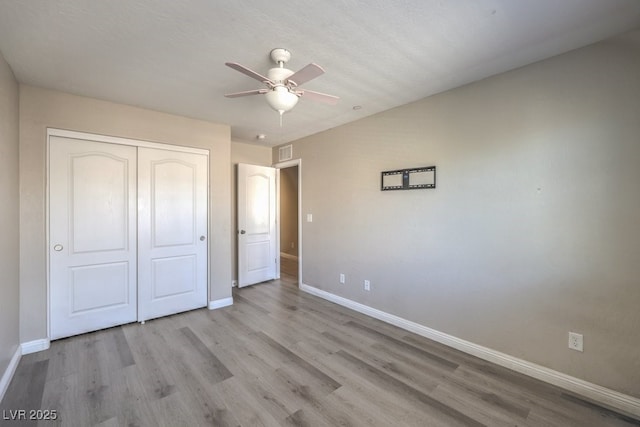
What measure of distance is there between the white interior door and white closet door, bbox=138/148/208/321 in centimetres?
90

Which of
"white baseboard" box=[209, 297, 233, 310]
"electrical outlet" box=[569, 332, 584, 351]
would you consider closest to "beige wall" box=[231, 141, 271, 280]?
"white baseboard" box=[209, 297, 233, 310]

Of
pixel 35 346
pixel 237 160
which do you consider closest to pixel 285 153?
pixel 237 160

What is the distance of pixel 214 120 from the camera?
138 inches

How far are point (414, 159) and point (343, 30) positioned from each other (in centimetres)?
157

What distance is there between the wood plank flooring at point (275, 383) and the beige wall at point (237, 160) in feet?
5.37

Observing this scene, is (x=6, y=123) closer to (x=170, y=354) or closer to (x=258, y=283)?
(x=170, y=354)

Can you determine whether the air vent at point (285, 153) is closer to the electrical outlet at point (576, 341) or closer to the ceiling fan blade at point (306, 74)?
the ceiling fan blade at point (306, 74)

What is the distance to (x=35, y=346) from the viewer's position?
2.50 meters

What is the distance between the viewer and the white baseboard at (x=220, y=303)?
3574mm

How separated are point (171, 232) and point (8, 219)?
1377 mm

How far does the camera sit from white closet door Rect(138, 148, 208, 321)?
3150 millimetres

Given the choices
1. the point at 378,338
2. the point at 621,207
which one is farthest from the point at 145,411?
the point at 621,207

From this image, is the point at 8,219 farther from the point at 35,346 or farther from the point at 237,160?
the point at 237,160

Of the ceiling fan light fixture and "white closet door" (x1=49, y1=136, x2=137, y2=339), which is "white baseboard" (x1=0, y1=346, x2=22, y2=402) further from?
the ceiling fan light fixture
